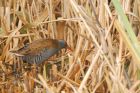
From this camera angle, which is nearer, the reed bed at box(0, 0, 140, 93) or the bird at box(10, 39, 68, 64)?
the reed bed at box(0, 0, 140, 93)

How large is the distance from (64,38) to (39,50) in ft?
0.87

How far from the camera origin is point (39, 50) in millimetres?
3320

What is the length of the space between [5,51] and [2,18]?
285 mm

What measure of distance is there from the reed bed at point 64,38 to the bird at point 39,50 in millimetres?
68

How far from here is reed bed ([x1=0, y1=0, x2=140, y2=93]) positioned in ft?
7.91

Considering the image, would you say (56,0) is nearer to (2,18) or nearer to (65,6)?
(65,6)

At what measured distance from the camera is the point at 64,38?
3473mm

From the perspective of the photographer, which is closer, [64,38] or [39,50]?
[39,50]

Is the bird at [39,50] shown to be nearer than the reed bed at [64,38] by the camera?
No

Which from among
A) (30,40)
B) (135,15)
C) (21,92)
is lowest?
(21,92)

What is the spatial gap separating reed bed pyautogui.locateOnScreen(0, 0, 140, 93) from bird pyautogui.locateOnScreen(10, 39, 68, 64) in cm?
7

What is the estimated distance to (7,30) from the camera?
338 cm

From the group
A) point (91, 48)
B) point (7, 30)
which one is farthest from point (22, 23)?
point (91, 48)

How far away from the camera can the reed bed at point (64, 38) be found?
241 centimetres
